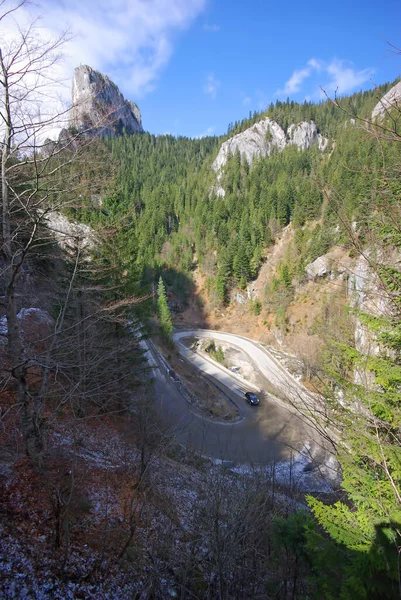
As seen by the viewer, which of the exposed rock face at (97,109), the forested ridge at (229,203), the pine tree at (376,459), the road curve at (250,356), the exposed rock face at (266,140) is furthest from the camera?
the exposed rock face at (266,140)

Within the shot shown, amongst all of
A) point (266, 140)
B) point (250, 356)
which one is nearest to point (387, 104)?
point (250, 356)

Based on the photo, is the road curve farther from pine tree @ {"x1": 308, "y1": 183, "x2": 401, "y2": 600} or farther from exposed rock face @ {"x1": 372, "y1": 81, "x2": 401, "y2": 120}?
exposed rock face @ {"x1": 372, "y1": 81, "x2": 401, "y2": 120}

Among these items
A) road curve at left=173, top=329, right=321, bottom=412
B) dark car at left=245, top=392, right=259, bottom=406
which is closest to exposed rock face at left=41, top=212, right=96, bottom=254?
road curve at left=173, top=329, right=321, bottom=412

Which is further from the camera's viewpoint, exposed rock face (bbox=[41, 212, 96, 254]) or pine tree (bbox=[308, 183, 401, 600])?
exposed rock face (bbox=[41, 212, 96, 254])

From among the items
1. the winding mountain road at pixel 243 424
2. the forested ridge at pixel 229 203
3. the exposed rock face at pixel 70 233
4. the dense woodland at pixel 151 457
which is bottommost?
the winding mountain road at pixel 243 424

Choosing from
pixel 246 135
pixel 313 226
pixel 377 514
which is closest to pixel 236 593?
pixel 377 514

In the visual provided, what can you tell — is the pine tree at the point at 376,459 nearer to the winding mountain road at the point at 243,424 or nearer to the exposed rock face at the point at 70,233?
the exposed rock face at the point at 70,233

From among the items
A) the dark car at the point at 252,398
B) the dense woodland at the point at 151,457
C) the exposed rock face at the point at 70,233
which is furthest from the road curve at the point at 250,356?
the exposed rock face at the point at 70,233
